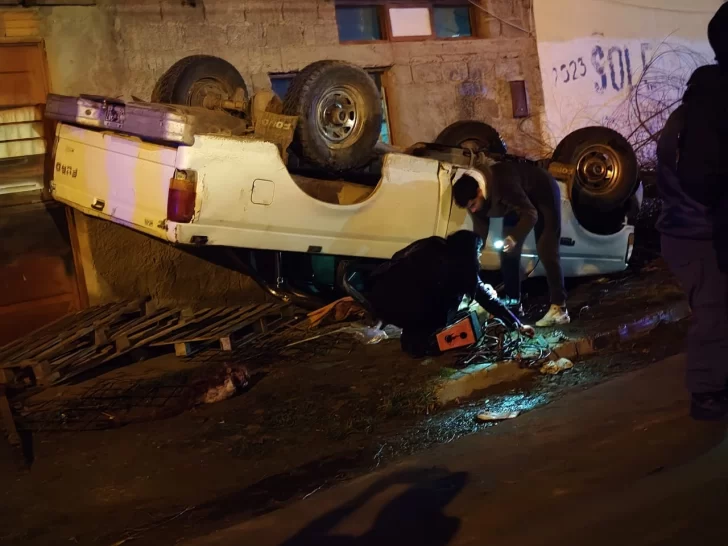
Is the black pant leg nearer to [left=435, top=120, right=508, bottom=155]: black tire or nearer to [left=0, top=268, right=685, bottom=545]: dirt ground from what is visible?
[left=0, top=268, right=685, bottom=545]: dirt ground

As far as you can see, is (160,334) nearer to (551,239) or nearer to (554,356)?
(554,356)

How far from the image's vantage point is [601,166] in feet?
26.0

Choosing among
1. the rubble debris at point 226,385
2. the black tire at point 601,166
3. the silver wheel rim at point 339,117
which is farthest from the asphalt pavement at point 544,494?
the black tire at point 601,166

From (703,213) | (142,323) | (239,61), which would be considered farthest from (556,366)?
A: (239,61)

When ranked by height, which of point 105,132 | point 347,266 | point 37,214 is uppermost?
point 105,132

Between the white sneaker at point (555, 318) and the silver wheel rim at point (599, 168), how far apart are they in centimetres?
161

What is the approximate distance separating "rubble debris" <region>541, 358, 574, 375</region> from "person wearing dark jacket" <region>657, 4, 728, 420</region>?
64.9 inches

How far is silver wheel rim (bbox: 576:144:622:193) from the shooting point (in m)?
7.84

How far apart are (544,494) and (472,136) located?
5054 mm

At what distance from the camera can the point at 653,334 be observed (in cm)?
674

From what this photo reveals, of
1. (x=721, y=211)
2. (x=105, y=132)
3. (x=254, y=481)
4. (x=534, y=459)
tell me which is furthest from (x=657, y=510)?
(x=105, y=132)

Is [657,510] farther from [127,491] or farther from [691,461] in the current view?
[127,491]

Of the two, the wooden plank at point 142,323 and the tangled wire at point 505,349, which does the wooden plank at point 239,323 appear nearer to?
the wooden plank at point 142,323

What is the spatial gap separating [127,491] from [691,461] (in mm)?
2963
